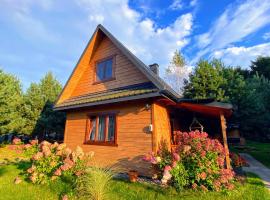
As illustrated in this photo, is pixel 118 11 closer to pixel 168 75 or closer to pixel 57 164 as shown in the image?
pixel 57 164

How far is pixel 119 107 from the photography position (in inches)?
341

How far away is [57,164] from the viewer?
6.77m

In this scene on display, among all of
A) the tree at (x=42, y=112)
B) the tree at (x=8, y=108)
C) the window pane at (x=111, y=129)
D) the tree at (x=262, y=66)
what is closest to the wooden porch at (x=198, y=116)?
the window pane at (x=111, y=129)

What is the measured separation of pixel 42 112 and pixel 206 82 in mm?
17718

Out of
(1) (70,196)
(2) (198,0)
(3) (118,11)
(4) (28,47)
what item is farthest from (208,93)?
(4) (28,47)

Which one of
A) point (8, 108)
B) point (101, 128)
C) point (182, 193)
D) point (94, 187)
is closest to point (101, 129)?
point (101, 128)

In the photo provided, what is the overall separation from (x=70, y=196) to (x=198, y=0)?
1134cm

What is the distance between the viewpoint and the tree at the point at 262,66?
100ft

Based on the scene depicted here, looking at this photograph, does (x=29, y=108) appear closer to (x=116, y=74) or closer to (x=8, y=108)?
(x=8, y=108)

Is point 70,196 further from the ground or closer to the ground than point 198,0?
closer to the ground

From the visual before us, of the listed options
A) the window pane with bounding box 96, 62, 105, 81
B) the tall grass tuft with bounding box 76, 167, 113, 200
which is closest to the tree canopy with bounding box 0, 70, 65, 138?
the window pane with bounding box 96, 62, 105, 81

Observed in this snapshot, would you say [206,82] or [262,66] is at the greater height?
[262,66]

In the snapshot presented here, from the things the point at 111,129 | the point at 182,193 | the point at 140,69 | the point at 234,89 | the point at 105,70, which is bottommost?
the point at 182,193

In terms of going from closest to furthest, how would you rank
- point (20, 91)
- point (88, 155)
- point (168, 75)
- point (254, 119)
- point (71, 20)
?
1. point (88, 155)
2. point (71, 20)
3. point (254, 119)
4. point (20, 91)
5. point (168, 75)
